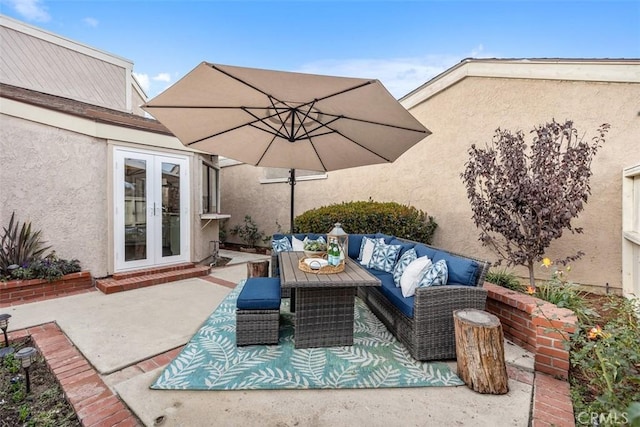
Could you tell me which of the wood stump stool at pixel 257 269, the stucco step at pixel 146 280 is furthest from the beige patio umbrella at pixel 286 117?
the stucco step at pixel 146 280

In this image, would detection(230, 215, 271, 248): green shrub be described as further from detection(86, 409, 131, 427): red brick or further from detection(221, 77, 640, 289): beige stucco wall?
detection(86, 409, 131, 427): red brick

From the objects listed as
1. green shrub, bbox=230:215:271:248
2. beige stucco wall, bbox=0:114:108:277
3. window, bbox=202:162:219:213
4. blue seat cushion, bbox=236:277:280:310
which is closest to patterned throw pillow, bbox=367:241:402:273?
blue seat cushion, bbox=236:277:280:310

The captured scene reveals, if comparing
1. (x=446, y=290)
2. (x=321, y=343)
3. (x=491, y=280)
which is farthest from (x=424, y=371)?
(x=491, y=280)

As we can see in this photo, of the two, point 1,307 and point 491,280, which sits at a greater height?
point 491,280

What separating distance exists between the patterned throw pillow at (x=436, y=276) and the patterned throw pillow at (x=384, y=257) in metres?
1.32

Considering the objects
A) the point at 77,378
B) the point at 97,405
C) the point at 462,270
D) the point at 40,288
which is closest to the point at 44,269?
the point at 40,288

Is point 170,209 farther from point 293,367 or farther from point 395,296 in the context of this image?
point 395,296

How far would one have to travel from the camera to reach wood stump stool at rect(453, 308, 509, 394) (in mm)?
2455

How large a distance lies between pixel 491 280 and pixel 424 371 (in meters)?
2.21

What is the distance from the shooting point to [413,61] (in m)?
7.40

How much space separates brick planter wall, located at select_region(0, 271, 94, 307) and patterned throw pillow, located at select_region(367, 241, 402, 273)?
17.4 ft

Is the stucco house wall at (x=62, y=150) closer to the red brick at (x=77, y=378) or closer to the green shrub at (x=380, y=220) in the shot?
the green shrub at (x=380, y=220)

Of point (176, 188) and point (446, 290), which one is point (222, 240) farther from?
point (446, 290)

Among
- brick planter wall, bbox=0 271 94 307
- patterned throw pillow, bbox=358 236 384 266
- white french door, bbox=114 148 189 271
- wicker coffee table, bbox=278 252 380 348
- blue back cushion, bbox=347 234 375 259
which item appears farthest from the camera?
white french door, bbox=114 148 189 271
